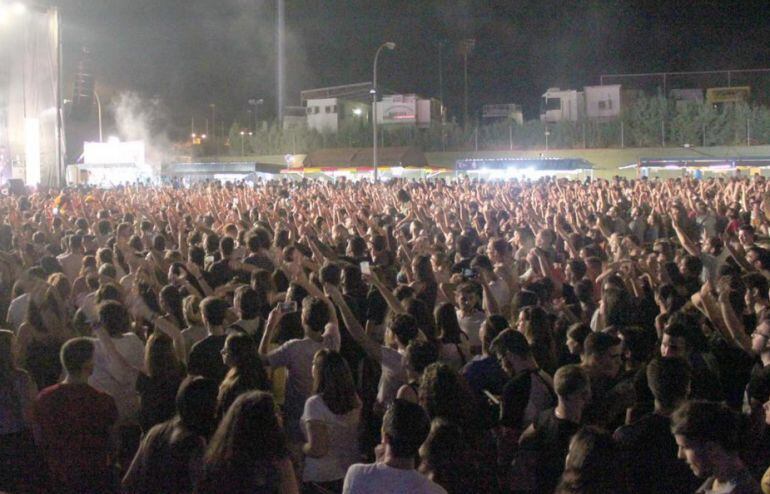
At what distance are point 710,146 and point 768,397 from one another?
1885 inches

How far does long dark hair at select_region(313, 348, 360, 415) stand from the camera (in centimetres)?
411

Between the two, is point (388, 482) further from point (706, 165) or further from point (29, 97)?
point (706, 165)

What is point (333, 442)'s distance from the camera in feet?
13.8

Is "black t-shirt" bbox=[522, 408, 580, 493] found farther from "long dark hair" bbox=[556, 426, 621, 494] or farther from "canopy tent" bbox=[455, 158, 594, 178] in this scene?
"canopy tent" bbox=[455, 158, 594, 178]

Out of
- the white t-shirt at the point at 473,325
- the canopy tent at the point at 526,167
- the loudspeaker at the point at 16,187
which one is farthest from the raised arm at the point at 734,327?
the canopy tent at the point at 526,167

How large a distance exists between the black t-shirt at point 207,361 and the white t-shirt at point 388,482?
1.91 meters

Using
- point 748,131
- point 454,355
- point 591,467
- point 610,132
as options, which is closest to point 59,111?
point 454,355

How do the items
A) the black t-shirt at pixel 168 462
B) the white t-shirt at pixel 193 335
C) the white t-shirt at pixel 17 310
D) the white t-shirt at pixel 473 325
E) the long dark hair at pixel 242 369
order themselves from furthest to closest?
1. the white t-shirt at pixel 17 310
2. the white t-shirt at pixel 473 325
3. the white t-shirt at pixel 193 335
4. the long dark hair at pixel 242 369
5. the black t-shirt at pixel 168 462

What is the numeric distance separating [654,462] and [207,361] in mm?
2629

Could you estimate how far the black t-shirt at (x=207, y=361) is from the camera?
484cm

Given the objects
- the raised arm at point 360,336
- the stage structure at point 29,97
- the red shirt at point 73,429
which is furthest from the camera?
the stage structure at point 29,97

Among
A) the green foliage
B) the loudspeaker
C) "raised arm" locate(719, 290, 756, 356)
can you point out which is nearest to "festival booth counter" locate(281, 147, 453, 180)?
the green foliage

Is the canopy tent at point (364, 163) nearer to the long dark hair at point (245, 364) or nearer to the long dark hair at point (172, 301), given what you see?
the long dark hair at point (172, 301)

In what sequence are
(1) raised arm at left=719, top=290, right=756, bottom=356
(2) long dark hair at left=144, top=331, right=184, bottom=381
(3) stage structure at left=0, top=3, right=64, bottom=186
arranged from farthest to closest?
(3) stage structure at left=0, top=3, right=64, bottom=186
(1) raised arm at left=719, top=290, right=756, bottom=356
(2) long dark hair at left=144, top=331, right=184, bottom=381
